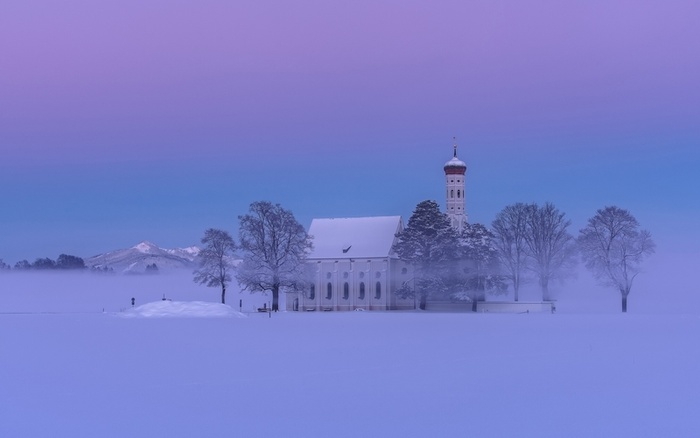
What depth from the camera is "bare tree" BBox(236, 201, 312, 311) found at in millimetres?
93312

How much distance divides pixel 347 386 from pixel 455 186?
287 ft

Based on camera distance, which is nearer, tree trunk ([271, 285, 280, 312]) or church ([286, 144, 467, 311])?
tree trunk ([271, 285, 280, 312])

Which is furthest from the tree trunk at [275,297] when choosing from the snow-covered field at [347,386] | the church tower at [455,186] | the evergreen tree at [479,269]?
the snow-covered field at [347,386]

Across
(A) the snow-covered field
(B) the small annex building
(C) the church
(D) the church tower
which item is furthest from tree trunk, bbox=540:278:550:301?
(A) the snow-covered field

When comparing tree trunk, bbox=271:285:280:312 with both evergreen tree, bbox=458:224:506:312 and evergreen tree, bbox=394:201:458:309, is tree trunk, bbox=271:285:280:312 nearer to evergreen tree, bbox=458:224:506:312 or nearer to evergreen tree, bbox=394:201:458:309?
evergreen tree, bbox=394:201:458:309

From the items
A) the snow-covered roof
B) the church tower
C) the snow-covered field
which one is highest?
the church tower

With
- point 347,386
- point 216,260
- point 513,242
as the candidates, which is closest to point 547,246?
point 513,242

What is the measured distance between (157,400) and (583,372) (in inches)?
521

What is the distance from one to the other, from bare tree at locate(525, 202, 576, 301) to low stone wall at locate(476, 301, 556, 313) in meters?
2.56

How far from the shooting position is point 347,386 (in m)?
24.0

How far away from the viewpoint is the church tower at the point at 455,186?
359ft

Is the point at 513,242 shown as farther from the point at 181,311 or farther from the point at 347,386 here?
the point at 347,386

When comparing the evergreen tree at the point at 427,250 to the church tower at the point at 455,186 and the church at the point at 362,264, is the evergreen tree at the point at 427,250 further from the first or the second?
the church tower at the point at 455,186

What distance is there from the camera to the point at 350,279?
105m
